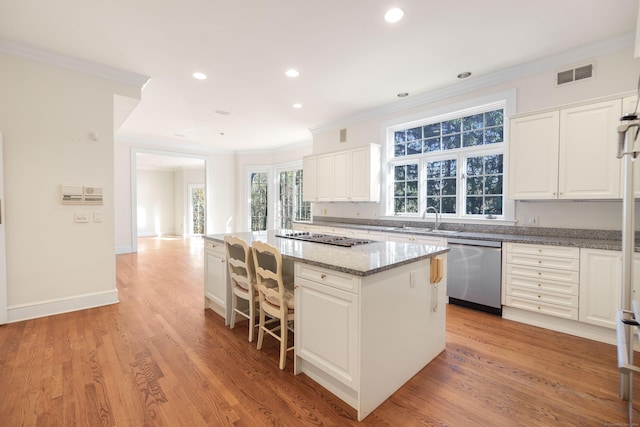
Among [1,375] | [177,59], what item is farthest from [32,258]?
[177,59]

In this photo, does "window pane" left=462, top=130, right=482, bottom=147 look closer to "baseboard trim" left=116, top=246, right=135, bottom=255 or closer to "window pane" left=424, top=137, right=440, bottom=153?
"window pane" left=424, top=137, right=440, bottom=153

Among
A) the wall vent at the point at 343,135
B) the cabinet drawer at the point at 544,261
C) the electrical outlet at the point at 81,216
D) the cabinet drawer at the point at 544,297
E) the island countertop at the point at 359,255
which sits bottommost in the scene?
the cabinet drawer at the point at 544,297

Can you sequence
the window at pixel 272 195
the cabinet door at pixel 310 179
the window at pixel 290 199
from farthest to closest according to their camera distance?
the window at pixel 272 195
the window at pixel 290 199
the cabinet door at pixel 310 179

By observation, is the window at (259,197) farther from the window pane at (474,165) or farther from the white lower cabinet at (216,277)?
the window pane at (474,165)

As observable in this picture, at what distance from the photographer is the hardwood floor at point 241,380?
1.71 m

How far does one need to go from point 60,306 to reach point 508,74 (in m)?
5.90

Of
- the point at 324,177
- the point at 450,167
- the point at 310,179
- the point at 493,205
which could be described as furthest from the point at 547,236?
the point at 310,179

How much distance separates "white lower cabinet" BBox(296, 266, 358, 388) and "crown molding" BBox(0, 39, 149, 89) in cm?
342

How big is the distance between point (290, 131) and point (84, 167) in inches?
161

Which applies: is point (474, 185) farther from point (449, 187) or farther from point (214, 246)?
point (214, 246)

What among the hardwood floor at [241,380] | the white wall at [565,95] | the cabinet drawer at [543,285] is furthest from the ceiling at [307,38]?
the hardwood floor at [241,380]

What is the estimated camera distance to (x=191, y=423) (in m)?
1.65

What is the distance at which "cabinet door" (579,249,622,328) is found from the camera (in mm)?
2545

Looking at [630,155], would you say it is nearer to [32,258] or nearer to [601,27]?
[601,27]
